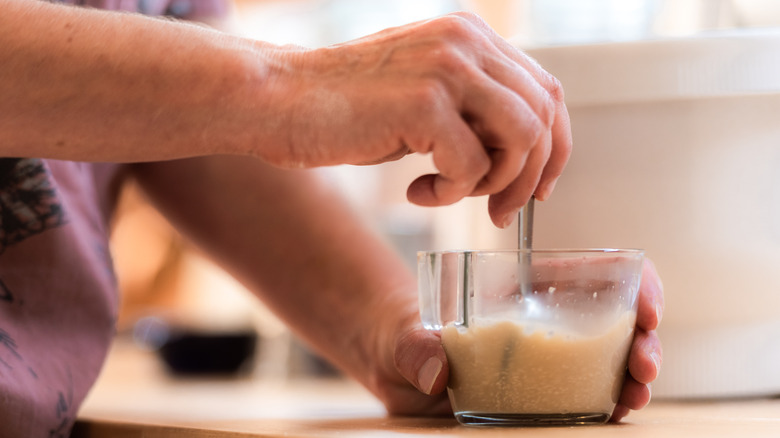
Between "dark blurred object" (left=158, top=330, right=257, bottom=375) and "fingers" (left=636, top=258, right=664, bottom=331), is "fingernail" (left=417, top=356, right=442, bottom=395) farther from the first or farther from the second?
"dark blurred object" (left=158, top=330, right=257, bottom=375)

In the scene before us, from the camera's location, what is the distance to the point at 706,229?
0.65m

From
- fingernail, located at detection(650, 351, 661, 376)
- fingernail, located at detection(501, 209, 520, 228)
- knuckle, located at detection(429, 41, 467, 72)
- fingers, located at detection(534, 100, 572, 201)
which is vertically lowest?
fingernail, located at detection(650, 351, 661, 376)

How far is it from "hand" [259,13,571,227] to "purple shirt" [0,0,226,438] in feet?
0.72

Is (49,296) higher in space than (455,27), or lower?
lower

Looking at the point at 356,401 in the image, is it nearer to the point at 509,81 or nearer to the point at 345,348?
the point at 345,348

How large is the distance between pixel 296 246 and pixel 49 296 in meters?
0.21

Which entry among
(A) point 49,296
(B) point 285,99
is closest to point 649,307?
(B) point 285,99

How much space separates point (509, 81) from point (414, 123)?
0.05 metres

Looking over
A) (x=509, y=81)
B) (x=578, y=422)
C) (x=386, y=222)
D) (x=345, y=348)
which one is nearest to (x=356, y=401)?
(x=345, y=348)

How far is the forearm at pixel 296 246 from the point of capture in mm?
685

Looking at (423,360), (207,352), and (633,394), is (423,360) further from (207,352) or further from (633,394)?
(207,352)

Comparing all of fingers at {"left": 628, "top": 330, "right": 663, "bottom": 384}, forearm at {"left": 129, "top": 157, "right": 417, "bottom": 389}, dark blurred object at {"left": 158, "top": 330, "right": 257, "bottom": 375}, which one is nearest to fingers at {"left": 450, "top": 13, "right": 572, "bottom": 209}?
fingers at {"left": 628, "top": 330, "right": 663, "bottom": 384}

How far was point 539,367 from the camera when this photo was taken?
0.46 metres

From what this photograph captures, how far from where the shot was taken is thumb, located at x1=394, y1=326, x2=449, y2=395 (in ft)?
1.64
